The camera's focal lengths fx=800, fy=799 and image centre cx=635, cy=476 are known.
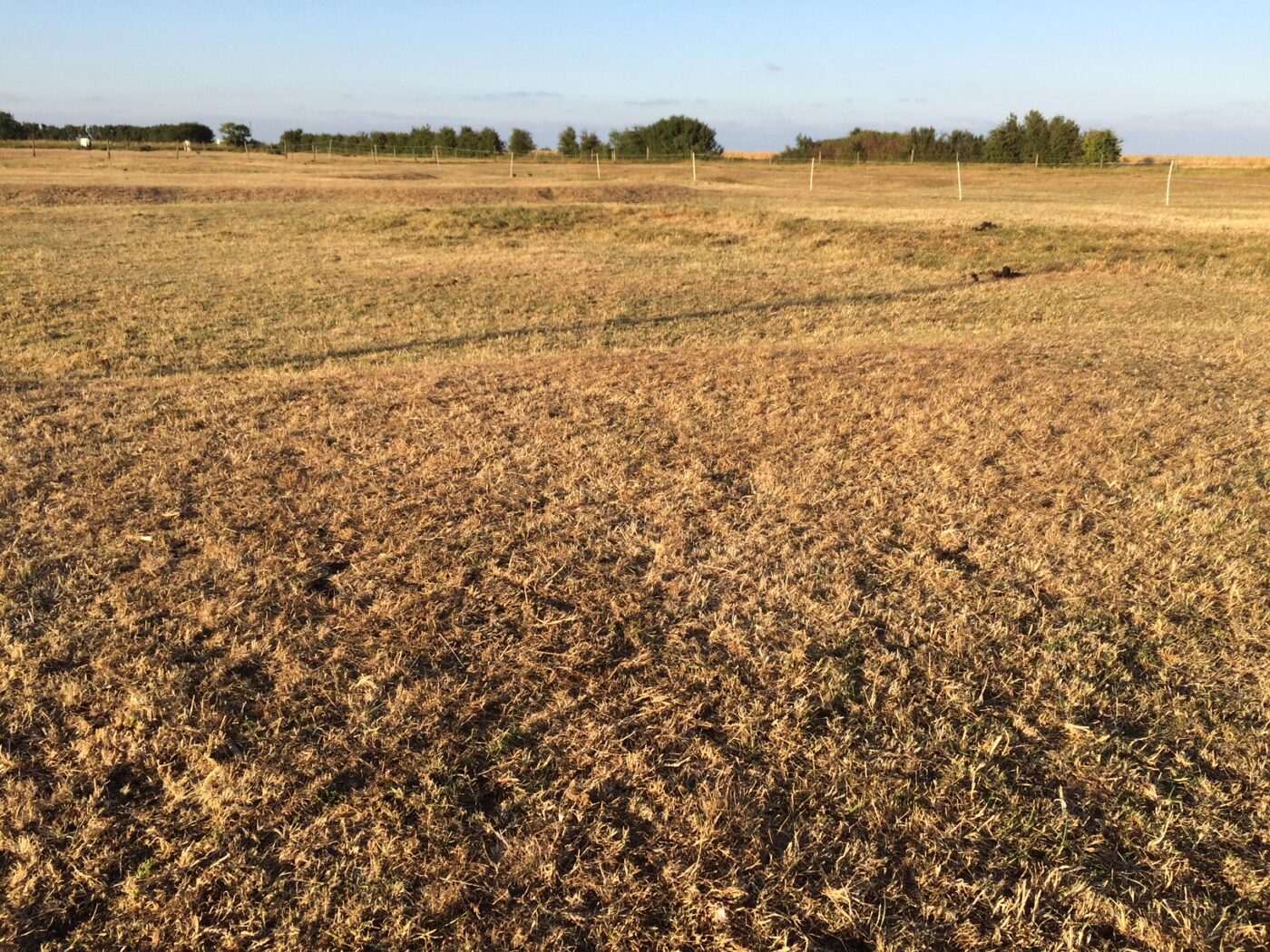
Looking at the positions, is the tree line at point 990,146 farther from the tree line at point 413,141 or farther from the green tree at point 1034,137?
the tree line at point 413,141

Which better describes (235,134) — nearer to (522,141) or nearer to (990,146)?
(522,141)

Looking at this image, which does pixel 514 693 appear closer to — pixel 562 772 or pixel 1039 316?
pixel 562 772

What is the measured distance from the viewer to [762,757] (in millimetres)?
2559

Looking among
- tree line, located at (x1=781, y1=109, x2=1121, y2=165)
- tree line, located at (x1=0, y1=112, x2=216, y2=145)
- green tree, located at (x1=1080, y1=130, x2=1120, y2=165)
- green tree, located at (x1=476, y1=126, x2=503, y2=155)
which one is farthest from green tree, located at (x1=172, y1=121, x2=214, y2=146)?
green tree, located at (x1=1080, y1=130, x2=1120, y2=165)

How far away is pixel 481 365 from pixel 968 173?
50.5 metres

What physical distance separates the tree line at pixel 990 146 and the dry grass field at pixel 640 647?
5962 centimetres

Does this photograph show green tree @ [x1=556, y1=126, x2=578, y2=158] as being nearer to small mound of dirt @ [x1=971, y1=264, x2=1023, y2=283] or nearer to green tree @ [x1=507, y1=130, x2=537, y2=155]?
green tree @ [x1=507, y1=130, x2=537, y2=155]

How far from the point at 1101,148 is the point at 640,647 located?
215 feet

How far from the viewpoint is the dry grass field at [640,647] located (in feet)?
6.92

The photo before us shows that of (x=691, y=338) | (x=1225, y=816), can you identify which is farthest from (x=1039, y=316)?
(x=1225, y=816)

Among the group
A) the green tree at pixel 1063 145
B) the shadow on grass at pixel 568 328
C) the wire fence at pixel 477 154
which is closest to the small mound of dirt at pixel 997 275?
the shadow on grass at pixel 568 328

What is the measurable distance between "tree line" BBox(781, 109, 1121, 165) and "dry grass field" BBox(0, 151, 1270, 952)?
5962cm

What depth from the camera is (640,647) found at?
3.13 m

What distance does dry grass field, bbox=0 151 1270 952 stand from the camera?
2.11 metres
